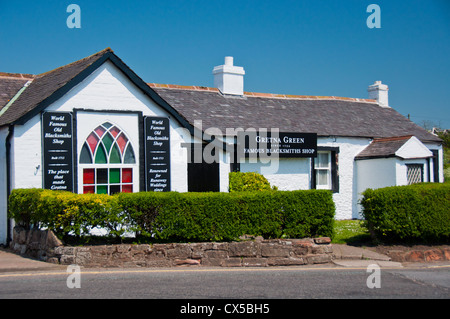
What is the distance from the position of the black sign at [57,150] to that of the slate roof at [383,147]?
39.4 ft

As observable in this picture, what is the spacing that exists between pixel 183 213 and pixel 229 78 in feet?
38.8

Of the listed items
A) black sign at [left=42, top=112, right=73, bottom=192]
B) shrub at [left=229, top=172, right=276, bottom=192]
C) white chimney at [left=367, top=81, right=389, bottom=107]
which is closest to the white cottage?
black sign at [left=42, top=112, right=73, bottom=192]

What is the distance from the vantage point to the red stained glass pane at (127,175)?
47.1 feet

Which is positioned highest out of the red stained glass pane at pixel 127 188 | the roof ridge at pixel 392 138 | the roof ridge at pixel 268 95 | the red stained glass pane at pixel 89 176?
the roof ridge at pixel 268 95

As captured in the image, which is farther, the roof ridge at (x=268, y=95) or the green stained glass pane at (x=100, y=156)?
the roof ridge at (x=268, y=95)

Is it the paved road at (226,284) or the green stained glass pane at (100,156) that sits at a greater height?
the green stained glass pane at (100,156)

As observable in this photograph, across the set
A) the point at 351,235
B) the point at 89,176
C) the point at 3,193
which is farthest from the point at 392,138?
the point at 3,193

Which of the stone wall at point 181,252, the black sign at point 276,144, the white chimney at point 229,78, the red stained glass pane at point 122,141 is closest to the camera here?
the stone wall at point 181,252

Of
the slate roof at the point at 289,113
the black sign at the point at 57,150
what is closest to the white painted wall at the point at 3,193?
the black sign at the point at 57,150

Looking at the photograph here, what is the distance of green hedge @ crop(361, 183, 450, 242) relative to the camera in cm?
1307

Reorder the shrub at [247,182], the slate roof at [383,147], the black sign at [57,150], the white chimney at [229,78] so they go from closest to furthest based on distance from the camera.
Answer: the black sign at [57,150] → the shrub at [247,182] → the slate roof at [383,147] → the white chimney at [229,78]

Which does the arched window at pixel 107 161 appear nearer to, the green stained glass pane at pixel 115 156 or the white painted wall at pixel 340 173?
the green stained glass pane at pixel 115 156
